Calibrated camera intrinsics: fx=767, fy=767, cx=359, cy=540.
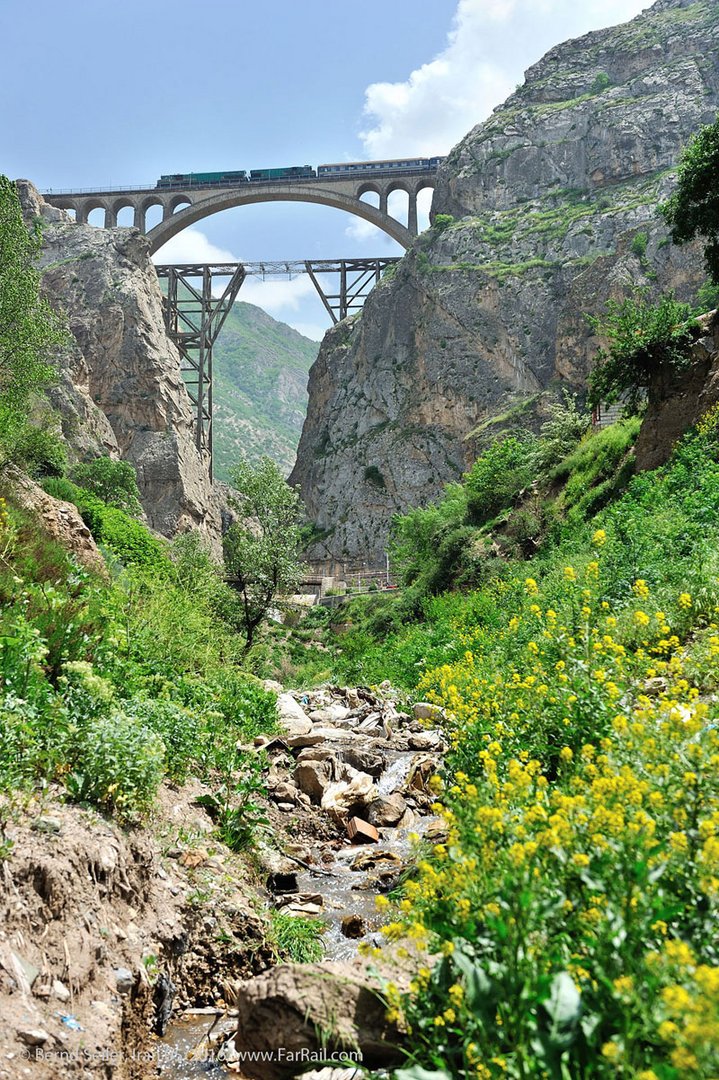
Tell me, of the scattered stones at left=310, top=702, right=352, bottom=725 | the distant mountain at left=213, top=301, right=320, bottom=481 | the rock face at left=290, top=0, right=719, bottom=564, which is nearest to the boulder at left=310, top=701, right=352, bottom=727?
the scattered stones at left=310, top=702, right=352, bottom=725

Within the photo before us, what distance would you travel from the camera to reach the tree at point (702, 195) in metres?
16.1

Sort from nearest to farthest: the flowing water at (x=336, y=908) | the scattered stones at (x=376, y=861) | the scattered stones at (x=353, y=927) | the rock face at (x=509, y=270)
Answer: the flowing water at (x=336, y=908) < the scattered stones at (x=353, y=927) < the scattered stones at (x=376, y=861) < the rock face at (x=509, y=270)

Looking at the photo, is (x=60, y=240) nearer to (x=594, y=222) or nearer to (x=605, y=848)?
(x=594, y=222)

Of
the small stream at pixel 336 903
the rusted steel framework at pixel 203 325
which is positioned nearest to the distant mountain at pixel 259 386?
the rusted steel framework at pixel 203 325

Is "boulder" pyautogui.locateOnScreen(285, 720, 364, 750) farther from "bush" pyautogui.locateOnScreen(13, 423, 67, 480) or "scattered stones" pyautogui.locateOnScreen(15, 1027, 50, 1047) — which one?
"bush" pyautogui.locateOnScreen(13, 423, 67, 480)

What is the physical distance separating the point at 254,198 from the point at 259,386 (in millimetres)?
103525

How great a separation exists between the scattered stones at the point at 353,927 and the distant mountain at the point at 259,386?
107903 mm

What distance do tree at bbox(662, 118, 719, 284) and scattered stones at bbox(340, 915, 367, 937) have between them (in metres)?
15.4

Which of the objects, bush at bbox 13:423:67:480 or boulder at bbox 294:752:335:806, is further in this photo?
bush at bbox 13:423:67:480

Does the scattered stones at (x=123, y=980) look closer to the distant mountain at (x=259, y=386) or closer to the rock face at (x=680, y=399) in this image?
the rock face at (x=680, y=399)

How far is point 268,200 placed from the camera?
52156mm

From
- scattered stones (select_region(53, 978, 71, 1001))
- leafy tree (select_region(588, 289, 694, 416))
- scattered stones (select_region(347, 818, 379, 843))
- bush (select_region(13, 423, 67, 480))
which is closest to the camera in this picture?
scattered stones (select_region(53, 978, 71, 1001))

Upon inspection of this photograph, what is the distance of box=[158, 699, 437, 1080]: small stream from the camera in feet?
12.3

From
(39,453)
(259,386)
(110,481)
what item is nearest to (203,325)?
(110,481)
